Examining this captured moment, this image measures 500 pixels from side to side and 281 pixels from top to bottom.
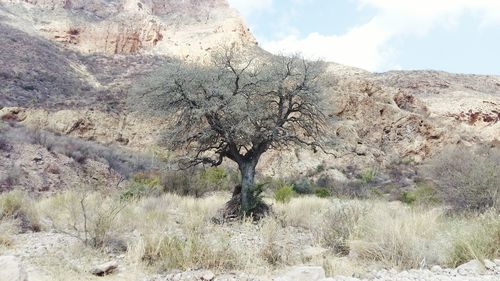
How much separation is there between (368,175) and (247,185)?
65.2 feet

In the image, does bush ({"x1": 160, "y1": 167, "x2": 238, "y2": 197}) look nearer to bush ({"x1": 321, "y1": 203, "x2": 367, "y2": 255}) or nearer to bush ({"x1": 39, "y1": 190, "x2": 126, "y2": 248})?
bush ({"x1": 39, "y1": 190, "x2": 126, "y2": 248})

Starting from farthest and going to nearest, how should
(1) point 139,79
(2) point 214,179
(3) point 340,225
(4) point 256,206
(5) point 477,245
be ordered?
(1) point 139,79, (2) point 214,179, (4) point 256,206, (3) point 340,225, (5) point 477,245

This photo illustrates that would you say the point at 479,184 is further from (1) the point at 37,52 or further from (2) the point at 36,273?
(1) the point at 37,52

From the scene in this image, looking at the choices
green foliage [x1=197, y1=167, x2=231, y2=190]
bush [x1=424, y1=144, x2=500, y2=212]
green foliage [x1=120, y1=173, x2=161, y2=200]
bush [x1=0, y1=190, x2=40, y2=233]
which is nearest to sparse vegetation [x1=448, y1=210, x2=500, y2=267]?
bush [x1=424, y1=144, x2=500, y2=212]

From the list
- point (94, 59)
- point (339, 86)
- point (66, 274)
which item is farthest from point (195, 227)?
point (94, 59)

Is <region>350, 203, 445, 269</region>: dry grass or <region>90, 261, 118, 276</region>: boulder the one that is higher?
<region>350, 203, 445, 269</region>: dry grass

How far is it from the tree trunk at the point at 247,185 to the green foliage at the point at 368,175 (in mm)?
18617

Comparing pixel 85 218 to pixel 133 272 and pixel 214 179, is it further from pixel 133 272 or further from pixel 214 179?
pixel 214 179

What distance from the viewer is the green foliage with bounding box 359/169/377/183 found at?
3044 cm

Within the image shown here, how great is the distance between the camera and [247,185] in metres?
12.7

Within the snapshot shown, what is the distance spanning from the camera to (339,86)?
127 ft


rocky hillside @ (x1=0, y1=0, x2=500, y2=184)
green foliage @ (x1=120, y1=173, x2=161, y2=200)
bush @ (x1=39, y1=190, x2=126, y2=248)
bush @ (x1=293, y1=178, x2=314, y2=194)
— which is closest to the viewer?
bush @ (x1=39, y1=190, x2=126, y2=248)

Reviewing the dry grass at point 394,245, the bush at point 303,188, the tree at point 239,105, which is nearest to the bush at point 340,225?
the dry grass at point 394,245

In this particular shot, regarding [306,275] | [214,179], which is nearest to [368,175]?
[214,179]
